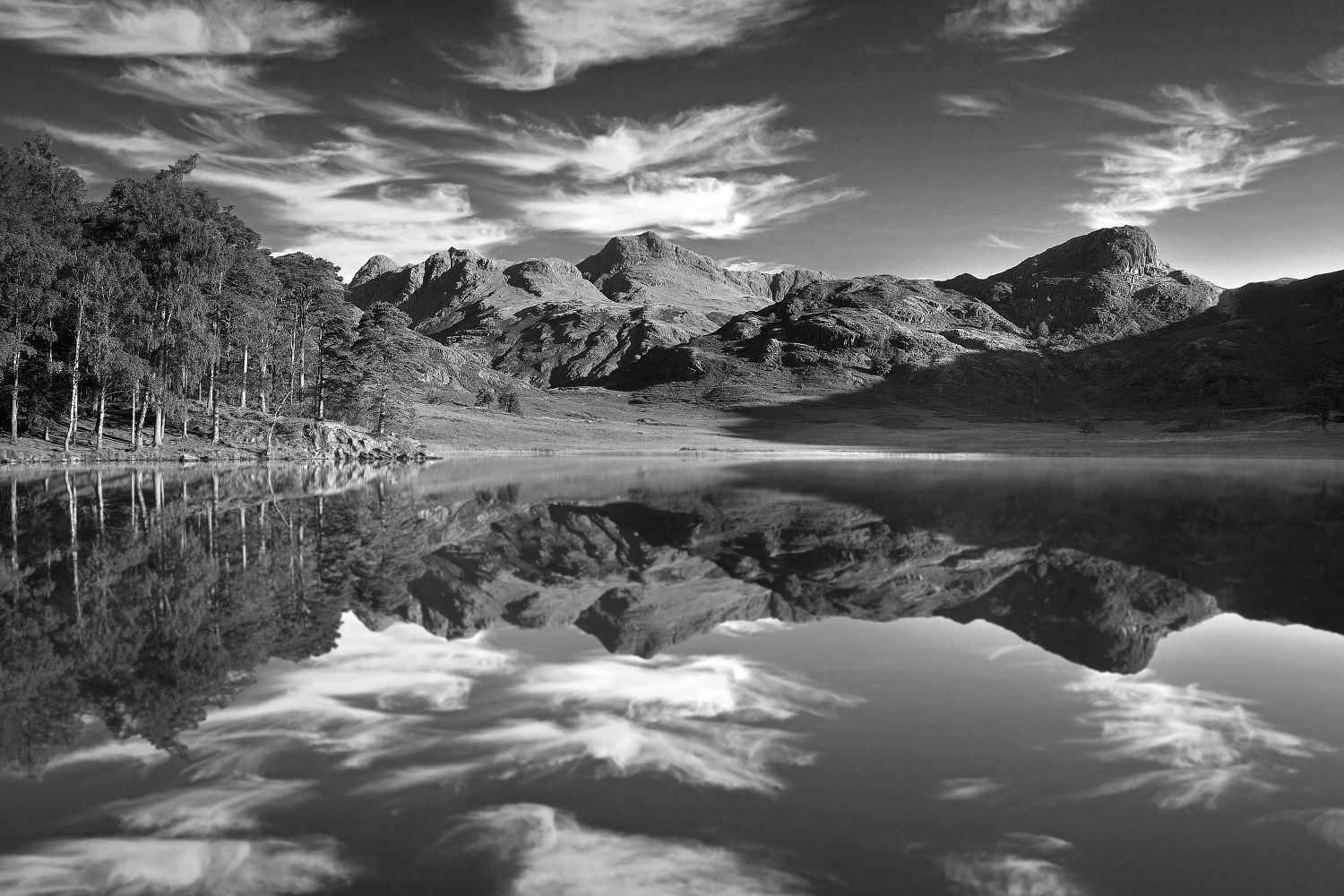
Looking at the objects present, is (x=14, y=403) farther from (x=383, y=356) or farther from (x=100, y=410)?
(x=383, y=356)

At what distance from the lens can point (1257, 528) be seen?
23.3 m

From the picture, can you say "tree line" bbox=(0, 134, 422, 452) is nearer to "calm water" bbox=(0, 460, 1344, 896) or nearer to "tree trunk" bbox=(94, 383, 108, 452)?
"tree trunk" bbox=(94, 383, 108, 452)

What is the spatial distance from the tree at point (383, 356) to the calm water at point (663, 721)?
61.8 metres

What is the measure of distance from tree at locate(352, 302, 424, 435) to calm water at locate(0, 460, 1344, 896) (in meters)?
61.8

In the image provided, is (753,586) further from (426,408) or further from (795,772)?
(426,408)

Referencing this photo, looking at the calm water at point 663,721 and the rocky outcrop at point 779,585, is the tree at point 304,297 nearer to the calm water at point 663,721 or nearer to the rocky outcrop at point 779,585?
the rocky outcrop at point 779,585

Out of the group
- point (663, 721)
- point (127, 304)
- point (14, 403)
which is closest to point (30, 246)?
point (127, 304)

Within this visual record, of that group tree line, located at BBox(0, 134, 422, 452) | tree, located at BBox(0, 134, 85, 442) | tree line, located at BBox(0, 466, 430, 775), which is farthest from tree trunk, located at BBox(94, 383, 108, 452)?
tree line, located at BBox(0, 466, 430, 775)

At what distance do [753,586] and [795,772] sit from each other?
787cm

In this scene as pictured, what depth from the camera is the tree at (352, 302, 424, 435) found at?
251 feet

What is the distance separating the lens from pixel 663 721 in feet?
24.2

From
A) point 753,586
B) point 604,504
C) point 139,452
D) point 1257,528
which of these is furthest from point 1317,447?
point 139,452

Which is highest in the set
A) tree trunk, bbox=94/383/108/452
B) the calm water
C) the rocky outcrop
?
tree trunk, bbox=94/383/108/452

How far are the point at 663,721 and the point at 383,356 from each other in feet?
246
